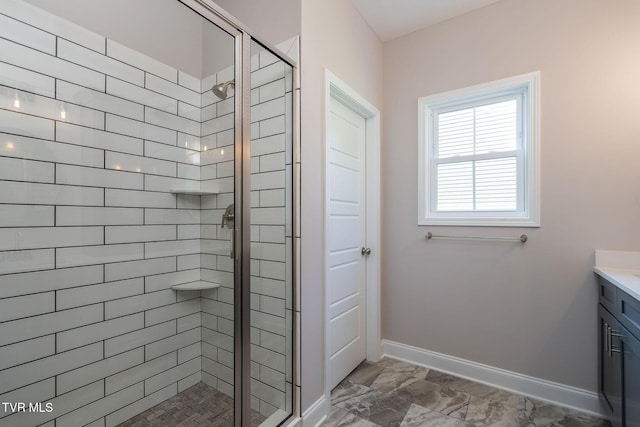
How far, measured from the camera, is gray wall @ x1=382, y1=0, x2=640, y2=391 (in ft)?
5.74

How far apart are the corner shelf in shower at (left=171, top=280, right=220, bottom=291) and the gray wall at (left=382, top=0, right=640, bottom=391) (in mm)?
1534

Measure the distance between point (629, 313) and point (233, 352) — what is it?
1830 mm

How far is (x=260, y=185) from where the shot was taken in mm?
1546

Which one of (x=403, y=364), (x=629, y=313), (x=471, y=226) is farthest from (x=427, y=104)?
(x=403, y=364)

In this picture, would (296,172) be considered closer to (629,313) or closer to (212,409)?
(212,409)

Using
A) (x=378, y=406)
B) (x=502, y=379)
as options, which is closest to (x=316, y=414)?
(x=378, y=406)

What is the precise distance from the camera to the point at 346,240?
2.24 meters

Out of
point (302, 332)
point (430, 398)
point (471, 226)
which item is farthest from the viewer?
point (471, 226)

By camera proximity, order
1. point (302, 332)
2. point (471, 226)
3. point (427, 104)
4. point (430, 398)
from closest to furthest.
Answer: point (302, 332)
point (430, 398)
point (471, 226)
point (427, 104)

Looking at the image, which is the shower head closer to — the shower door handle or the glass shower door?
the glass shower door

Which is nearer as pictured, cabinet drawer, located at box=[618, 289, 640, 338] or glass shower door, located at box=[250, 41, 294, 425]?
cabinet drawer, located at box=[618, 289, 640, 338]

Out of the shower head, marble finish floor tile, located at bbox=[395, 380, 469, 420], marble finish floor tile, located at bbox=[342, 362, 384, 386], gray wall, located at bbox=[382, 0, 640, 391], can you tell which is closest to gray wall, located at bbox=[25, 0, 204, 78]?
the shower head

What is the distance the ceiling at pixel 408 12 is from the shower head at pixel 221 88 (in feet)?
4.03

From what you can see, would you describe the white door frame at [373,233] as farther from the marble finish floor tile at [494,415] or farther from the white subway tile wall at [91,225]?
the white subway tile wall at [91,225]
